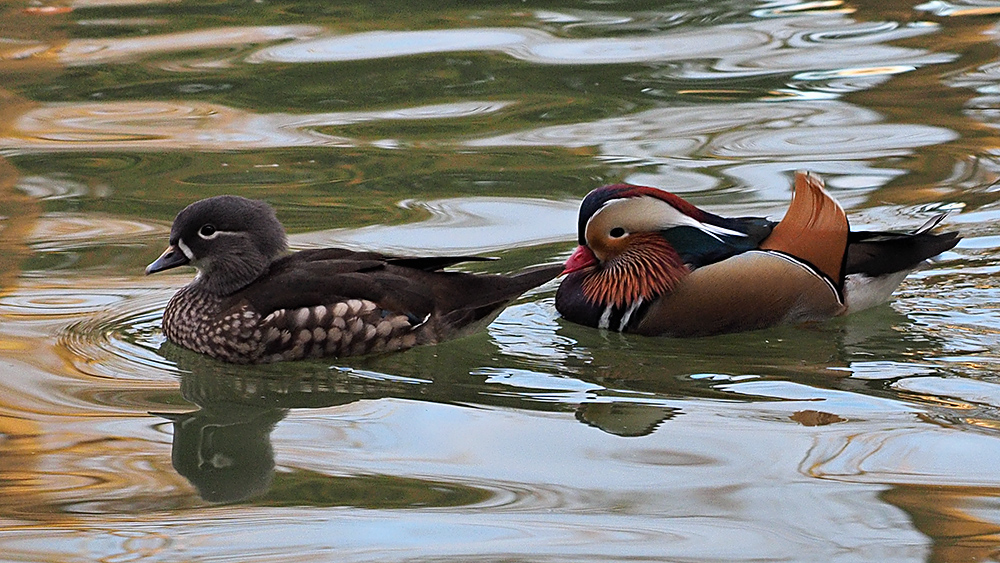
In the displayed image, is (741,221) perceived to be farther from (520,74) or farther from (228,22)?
(228,22)

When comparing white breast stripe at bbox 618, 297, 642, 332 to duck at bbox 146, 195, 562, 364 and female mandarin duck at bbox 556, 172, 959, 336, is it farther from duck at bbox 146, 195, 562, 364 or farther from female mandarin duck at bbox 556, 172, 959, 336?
duck at bbox 146, 195, 562, 364

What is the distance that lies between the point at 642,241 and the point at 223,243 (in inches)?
60.0

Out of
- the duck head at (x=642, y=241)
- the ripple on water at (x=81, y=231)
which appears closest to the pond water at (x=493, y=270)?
the ripple on water at (x=81, y=231)

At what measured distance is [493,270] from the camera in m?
5.91

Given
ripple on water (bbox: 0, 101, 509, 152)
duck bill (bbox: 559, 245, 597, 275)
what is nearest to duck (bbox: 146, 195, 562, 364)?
duck bill (bbox: 559, 245, 597, 275)

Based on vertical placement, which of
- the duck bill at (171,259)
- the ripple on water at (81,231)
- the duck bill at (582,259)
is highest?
the duck bill at (171,259)

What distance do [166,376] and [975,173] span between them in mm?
3957

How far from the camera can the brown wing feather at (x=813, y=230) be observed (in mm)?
5242

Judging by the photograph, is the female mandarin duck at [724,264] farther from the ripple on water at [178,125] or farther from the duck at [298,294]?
the ripple on water at [178,125]

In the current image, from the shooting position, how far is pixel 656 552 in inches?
135

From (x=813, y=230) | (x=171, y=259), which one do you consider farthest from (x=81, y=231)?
(x=813, y=230)

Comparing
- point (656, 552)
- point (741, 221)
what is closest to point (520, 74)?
point (741, 221)

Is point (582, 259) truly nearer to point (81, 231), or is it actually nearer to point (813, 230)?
point (813, 230)

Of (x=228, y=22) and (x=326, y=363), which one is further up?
(x=228, y=22)
